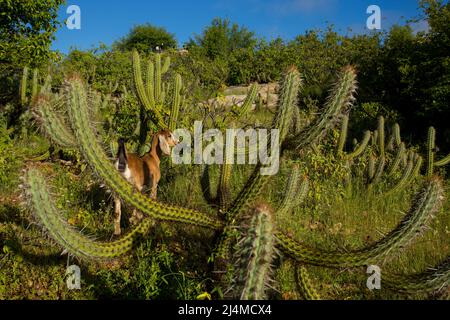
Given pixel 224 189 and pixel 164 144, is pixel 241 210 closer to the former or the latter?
pixel 224 189

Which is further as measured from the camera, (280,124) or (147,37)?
(147,37)

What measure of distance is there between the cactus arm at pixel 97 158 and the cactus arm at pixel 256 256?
3.25ft

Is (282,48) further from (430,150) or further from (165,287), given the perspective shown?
(165,287)

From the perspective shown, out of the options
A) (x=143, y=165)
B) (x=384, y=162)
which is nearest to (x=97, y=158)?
(x=143, y=165)

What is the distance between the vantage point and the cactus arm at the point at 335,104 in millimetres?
3037

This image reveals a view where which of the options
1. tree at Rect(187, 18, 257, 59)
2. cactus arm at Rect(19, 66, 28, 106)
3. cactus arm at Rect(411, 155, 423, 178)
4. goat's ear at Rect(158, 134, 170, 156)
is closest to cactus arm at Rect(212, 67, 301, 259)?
goat's ear at Rect(158, 134, 170, 156)

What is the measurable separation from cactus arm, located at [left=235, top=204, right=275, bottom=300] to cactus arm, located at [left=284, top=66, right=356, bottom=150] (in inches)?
42.5

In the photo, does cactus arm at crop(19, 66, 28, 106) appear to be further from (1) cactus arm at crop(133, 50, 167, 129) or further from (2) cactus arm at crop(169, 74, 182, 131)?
(2) cactus arm at crop(169, 74, 182, 131)

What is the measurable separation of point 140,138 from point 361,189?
11.8ft

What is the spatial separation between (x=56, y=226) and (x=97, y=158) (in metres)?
0.51

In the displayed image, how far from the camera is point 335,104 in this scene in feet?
9.97

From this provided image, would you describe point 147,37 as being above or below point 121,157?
above

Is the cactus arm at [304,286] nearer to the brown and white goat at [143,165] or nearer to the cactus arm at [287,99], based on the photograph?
the cactus arm at [287,99]
